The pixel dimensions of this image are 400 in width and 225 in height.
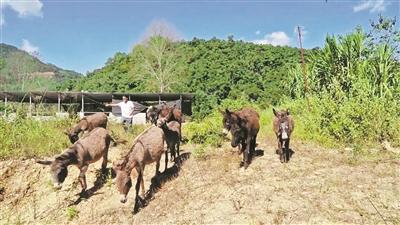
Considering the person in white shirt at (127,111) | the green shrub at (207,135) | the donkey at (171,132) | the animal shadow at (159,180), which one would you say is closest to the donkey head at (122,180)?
the animal shadow at (159,180)

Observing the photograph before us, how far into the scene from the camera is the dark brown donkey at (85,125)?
35.9 feet

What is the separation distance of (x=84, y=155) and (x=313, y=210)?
17.2 ft

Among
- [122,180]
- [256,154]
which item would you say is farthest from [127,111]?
[122,180]

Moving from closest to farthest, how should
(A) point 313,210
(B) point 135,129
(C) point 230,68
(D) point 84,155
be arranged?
(A) point 313,210 < (D) point 84,155 < (B) point 135,129 < (C) point 230,68

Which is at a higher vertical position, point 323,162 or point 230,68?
point 230,68

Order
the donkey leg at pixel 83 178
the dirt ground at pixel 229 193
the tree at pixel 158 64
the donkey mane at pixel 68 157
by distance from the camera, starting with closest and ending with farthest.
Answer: the dirt ground at pixel 229 193, the donkey mane at pixel 68 157, the donkey leg at pixel 83 178, the tree at pixel 158 64

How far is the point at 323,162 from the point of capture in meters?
10.2

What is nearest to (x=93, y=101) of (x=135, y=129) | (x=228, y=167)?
(x=135, y=129)

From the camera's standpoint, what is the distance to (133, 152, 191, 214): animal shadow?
25.8 feet

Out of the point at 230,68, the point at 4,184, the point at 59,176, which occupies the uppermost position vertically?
the point at 230,68

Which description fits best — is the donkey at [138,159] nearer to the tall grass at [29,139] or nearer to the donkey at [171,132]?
the donkey at [171,132]

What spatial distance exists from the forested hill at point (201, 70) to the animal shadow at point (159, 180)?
70.5 ft

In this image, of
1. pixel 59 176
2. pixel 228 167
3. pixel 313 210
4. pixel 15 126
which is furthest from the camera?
pixel 15 126

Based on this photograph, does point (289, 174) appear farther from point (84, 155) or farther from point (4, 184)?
point (4, 184)
